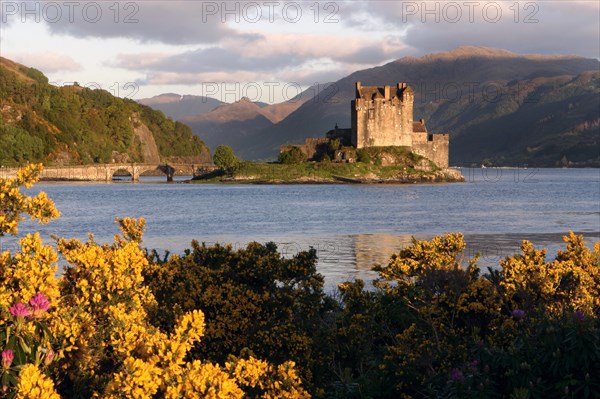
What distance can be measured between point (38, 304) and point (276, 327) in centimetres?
420

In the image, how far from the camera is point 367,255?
39531 mm

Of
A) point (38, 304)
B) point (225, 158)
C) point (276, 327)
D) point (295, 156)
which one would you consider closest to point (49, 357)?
point (38, 304)

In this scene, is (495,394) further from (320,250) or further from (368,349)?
(320,250)

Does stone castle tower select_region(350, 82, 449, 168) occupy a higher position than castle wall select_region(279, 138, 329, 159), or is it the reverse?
stone castle tower select_region(350, 82, 449, 168)

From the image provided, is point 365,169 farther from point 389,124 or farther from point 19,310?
point 19,310

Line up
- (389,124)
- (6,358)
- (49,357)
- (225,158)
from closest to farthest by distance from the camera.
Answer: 1. (6,358)
2. (49,357)
3. (389,124)
4. (225,158)

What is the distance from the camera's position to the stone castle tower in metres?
152

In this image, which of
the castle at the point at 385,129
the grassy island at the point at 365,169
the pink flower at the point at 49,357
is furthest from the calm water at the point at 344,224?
the castle at the point at 385,129

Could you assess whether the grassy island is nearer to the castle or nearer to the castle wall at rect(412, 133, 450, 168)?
the castle wall at rect(412, 133, 450, 168)

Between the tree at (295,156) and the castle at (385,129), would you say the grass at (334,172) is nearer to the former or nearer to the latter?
the tree at (295,156)

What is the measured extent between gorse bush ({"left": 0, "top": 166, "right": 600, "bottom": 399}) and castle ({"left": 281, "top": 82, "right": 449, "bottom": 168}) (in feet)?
451

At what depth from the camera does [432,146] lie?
521ft

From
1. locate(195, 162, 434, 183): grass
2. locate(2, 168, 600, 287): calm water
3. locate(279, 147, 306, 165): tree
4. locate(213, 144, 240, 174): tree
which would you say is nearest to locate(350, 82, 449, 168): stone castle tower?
locate(195, 162, 434, 183): grass

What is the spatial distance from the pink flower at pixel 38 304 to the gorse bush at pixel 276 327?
1cm
